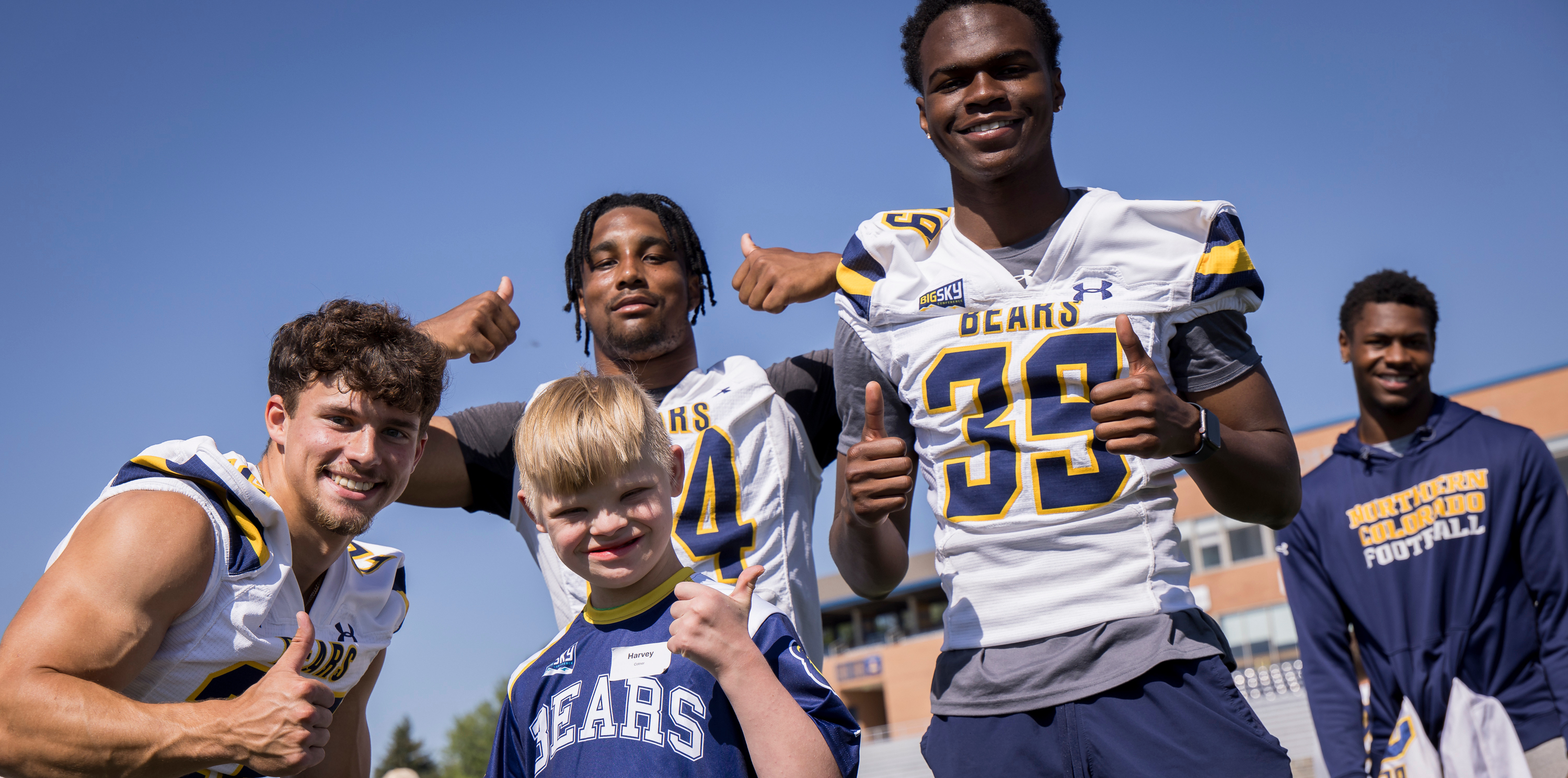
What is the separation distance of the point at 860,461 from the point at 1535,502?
11.2 feet

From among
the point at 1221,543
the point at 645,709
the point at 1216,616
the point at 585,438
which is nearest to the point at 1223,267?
the point at 585,438

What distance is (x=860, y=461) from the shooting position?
Result: 255 centimetres

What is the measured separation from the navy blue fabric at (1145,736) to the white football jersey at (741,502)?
3.71 feet

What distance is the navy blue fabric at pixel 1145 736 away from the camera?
90.2 inches

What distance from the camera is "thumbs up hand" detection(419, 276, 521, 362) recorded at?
12.8 ft

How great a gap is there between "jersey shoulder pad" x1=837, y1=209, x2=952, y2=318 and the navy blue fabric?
104 centimetres

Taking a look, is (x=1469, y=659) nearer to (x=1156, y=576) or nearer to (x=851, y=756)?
(x=1156, y=576)

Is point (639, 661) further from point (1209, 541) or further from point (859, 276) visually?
point (1209, 541)

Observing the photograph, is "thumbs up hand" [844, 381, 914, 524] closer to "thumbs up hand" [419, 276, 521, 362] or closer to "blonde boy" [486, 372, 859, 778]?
"blonde boy" [486, 372, 859, 778]

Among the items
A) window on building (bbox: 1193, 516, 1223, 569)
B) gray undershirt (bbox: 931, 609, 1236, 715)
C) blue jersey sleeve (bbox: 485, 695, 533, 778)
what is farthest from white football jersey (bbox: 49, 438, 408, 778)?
window on building (bbox: 1193, 516, 1223, 569)

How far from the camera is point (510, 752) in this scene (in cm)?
254

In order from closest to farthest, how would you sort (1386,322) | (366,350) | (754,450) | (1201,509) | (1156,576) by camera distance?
(1156,576) < (366,350) < (754,450) < (1386,322) < (1201,509)

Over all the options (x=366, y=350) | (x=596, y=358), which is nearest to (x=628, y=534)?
(x=366, y=350)

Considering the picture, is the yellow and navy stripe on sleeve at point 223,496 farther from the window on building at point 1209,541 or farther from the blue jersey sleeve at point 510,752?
the window on building at point 1209,541
